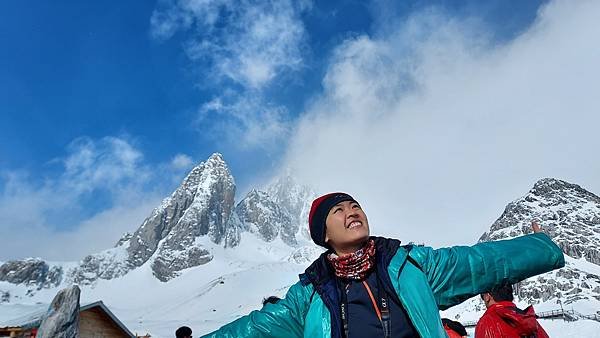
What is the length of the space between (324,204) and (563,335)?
26.0 metres

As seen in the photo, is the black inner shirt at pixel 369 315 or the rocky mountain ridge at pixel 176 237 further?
the rocky mountain ridge at pixel 176 237

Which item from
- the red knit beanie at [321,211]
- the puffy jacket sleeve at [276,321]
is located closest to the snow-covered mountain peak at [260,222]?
the red knit beanie at [321,211]

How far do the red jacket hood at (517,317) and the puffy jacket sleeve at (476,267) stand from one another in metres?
1.27

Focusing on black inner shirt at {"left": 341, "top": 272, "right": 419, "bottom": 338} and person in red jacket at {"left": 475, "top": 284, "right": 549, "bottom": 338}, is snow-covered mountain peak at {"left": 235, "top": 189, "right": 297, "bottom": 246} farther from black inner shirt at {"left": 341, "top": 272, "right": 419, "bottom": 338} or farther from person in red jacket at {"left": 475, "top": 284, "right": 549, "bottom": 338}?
black inner shirt at {"left": 341, "top": 272, "right": 419, "bottom": 338}

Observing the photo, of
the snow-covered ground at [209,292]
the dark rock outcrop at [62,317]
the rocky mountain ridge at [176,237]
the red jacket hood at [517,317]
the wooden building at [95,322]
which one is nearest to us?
the dark rock outcrop at [62,317]

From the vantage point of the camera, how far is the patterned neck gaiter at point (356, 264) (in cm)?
204

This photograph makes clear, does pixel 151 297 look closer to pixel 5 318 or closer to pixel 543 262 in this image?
pixel 5 318

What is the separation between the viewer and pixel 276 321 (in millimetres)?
2080

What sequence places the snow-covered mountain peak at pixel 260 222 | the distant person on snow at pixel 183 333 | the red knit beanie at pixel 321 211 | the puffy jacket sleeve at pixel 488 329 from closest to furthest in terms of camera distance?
1. the red knit beanie at pixel 321 211
2. the puffy jacket sleeve at pixel 488 329
3. the distant person on snow at pixel 183 333
4. the snow-covered mountain peak at pixel 260 222

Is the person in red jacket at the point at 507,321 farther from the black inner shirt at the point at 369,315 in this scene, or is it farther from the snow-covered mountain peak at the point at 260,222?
the snow-covered mountain peak at the point at 260,222

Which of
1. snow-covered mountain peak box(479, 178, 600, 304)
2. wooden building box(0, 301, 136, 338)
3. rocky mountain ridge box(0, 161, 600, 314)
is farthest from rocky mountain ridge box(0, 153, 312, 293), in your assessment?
wooden building box(0, 301, 136, 338)

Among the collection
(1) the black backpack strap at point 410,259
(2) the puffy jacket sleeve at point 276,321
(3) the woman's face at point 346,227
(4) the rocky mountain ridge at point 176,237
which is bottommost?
(2) the puffy jacket sleeve at point 276,321

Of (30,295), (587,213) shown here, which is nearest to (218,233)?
(30,295)

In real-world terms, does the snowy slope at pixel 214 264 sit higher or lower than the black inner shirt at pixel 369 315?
higher
